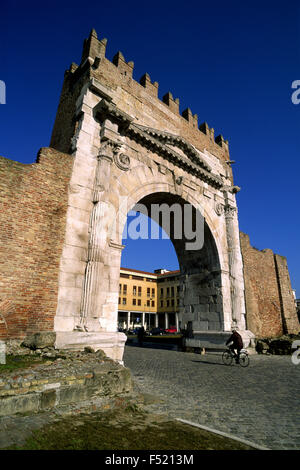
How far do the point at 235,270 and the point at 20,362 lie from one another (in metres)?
10.9

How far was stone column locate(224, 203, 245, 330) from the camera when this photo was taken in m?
12.7

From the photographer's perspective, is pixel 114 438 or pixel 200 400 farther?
pixel 200 400

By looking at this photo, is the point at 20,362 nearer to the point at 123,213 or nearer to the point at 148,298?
the point at 123,213

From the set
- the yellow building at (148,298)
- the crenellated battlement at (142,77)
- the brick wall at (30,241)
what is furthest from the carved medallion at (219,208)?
the yellow building at (148,298)

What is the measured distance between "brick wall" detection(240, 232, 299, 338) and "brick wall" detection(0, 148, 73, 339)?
11463 mm

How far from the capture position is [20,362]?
15.1 feet

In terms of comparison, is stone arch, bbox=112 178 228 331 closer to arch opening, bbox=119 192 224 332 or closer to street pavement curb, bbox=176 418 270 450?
arch opening, bbox=119 192 224 332

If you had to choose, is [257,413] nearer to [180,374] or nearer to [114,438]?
[114,438]

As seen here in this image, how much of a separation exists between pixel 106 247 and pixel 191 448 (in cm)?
576

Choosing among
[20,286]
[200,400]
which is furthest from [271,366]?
[20,286]

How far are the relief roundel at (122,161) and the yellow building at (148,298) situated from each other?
45.0m

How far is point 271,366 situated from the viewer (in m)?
8.91

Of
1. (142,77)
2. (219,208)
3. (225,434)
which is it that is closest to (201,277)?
(219,208)

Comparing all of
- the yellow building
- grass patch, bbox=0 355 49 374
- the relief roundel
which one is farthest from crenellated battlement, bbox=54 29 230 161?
the yellow building
